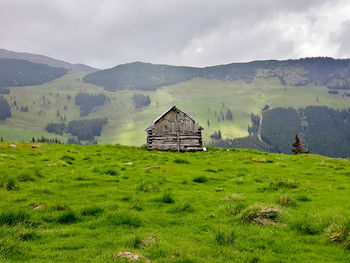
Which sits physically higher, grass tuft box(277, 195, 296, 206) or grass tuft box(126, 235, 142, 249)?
→ grass tuft box(126, 235, 142, 249)

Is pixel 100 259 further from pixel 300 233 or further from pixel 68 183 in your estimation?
pixel 68 183

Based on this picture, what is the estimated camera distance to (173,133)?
48.9 m

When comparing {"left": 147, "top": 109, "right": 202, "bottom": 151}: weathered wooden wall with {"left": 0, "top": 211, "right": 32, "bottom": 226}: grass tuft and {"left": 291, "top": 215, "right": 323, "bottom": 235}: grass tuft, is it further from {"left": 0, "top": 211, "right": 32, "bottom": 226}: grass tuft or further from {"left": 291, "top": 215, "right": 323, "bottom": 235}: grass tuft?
{"left": 291, "top": 215, "right": 323, "bottom": 235}: grass tuft

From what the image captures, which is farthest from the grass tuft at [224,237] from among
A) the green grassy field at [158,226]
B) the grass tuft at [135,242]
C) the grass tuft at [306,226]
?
the grass tuft at [306,226]

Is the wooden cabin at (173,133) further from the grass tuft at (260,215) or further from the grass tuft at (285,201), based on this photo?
the grass tuft at (260,215)

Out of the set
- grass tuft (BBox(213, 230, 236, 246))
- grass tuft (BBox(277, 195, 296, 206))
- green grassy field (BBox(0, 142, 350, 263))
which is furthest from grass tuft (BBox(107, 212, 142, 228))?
grass tuft (BBox(277, 195, 296, 206))

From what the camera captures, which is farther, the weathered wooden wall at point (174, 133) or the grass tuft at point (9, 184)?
the weathered wooden wall at point (174, 133)

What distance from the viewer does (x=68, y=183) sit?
13.7 meters

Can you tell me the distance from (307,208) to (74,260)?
9.58m

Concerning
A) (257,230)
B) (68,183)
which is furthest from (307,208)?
(68,183)

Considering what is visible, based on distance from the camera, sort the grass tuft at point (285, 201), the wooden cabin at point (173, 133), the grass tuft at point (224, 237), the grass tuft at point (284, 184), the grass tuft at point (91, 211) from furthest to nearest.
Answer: the wooden cabin at point (173, 133)
the grass tuft at point (284, 184)
the grass tuft at point (285, 201)
the grass tuft at point (91, 211)
the grass tuft at point (224, 237)

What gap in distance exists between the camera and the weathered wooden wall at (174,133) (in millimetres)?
48250

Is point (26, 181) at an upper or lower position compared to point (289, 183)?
upper

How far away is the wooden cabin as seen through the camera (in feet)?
158
